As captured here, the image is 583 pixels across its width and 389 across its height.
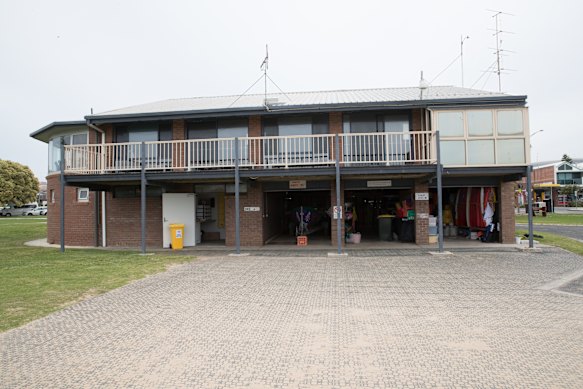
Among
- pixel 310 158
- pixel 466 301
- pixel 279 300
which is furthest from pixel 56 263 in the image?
pixel 466 301

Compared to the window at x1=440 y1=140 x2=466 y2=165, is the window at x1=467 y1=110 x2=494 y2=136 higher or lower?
the window at x1=467 y1=110 x2=494 y2=136

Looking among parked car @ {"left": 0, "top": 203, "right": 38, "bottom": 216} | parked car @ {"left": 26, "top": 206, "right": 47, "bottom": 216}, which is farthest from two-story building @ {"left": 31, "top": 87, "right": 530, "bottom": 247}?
parked car @ {"left": 26, "top": 206, "right": 47, "bottom": 216}

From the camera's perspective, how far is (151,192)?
15023 millimetres

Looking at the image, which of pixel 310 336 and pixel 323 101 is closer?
pixel 310 336

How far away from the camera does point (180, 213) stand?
14.8 m

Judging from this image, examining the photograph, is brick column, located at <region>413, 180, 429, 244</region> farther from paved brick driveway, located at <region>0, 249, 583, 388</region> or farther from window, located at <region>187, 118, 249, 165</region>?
window, located at <region>187, 118, 249, 165</region>

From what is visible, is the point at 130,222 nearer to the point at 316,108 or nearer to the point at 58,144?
the point at 58,144

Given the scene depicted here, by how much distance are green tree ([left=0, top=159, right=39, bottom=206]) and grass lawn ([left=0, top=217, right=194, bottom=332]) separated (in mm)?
44161

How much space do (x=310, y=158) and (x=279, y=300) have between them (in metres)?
8.27

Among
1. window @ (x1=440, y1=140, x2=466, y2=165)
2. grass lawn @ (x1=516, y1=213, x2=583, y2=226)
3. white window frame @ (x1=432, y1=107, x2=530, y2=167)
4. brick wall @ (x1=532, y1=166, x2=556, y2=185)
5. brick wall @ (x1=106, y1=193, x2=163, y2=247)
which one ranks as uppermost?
brick wall @ (x1=532, y1=166, x2=556, y2=185)

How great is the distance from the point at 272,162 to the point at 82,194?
8465mm

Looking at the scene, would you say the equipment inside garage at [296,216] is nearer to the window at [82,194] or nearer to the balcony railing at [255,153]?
the balcony railing at [255,153]

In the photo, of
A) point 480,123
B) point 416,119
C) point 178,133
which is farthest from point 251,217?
point 480,123

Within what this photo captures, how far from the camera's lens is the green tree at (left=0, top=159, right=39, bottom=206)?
163 ft
